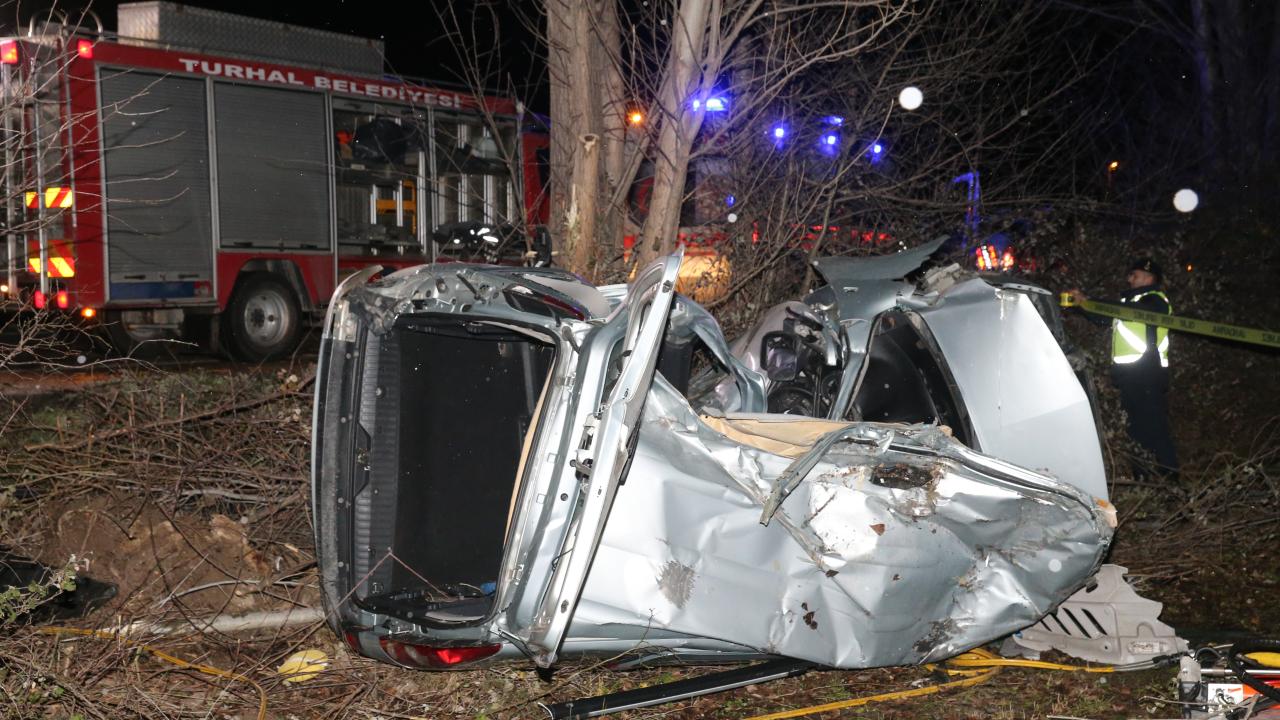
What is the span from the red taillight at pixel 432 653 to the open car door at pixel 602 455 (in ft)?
1.34

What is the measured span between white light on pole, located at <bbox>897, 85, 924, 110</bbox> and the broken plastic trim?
16.6 feet

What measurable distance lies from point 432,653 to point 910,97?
5.91 m

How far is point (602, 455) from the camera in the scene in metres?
3.16

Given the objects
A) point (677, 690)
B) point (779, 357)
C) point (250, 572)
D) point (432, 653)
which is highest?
point (779, 357)

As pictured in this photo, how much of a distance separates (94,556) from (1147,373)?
20.2 ft

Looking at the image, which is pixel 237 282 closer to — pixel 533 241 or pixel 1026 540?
pixel 533 241

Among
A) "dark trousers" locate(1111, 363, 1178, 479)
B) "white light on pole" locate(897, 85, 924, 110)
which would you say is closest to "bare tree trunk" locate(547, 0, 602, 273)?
"white light on pole" locate(897, 85, 924, 110)

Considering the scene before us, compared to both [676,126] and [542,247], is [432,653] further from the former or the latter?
[676,126]

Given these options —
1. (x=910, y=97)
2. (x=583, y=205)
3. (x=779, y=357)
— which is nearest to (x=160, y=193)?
(x=583, y=205)

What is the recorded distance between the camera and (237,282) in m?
11.0

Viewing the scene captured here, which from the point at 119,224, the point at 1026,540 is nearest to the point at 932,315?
the point at 1026,540

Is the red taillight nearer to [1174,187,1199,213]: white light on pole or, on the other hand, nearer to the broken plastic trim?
the broken plastic trim

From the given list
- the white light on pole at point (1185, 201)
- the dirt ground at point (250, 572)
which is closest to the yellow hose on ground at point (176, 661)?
the dirt ground at point (250, 572)

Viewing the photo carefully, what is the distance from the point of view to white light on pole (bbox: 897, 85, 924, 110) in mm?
8023
